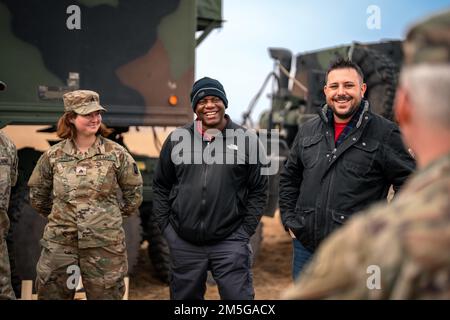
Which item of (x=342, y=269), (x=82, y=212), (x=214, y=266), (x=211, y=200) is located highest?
(x=342, y=269)

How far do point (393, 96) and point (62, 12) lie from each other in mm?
4288

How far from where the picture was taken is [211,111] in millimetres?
3582

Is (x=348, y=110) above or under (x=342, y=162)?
above

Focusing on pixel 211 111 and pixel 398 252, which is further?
pixel 211 111

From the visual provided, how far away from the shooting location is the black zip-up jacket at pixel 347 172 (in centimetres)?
327

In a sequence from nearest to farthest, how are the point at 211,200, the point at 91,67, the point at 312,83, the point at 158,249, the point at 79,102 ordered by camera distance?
the point at 211,200
the point at 79,102
the point at 91,67
the point at 158,249
the point at 312,83

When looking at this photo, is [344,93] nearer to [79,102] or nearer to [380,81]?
[79,102]

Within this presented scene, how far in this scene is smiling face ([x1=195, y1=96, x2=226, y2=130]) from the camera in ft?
11.7

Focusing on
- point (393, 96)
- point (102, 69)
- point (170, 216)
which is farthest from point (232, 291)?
point (393, 96)

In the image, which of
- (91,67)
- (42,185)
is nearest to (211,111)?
(42,185)

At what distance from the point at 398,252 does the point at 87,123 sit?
2815mm

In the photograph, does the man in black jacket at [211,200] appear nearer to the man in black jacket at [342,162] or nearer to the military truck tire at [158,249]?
the man in black jacket at [342,162]

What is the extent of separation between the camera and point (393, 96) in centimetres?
768
